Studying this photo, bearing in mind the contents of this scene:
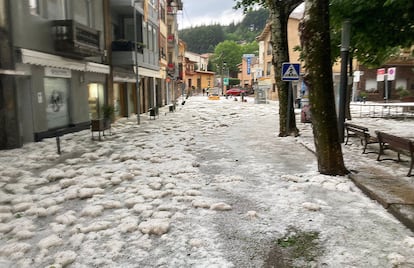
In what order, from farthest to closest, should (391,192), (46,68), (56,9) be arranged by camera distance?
(56,9) < (46,68) < (391,192)

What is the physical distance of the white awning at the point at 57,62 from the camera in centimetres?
1091

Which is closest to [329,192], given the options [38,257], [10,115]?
[38,257]

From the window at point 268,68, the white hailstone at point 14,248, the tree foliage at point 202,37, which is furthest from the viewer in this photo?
the tree foliage at point 202,37

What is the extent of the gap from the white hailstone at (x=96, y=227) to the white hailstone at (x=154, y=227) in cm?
46

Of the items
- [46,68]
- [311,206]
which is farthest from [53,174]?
[46,68]

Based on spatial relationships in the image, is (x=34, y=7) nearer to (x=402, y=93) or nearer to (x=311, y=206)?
(x=311, y=206)

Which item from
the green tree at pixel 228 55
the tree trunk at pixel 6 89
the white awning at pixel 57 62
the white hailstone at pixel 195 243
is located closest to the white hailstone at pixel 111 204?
the white hailstone at pixel 195 243

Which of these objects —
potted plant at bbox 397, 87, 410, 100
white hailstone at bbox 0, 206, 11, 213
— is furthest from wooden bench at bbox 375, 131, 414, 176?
potted plant at bbox 397, 87, 410, 100

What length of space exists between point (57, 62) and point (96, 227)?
10.2m

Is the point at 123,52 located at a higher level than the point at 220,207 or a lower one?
higher

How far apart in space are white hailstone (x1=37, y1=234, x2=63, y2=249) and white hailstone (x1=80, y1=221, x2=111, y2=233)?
330 millimetres

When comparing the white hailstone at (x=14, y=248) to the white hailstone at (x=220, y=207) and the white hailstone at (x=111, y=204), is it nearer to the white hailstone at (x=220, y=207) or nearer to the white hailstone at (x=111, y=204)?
the white hailstone at (x=111, y=204)

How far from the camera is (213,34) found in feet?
474

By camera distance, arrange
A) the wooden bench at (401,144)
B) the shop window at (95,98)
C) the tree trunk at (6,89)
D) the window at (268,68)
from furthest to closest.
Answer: the window at (268,68) < the shop window at (95,98) < the tree trunk at (6,89) < the wooden bench at (401,144)
